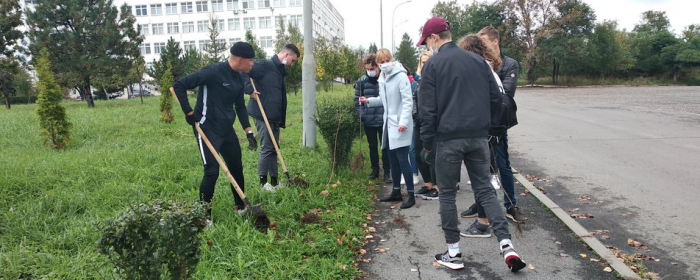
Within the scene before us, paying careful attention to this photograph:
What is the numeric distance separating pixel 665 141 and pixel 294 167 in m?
7.63

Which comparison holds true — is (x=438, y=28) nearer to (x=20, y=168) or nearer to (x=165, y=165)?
(x=165, y=165)

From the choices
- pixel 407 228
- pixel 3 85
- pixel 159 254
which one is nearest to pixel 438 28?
pixel 407 228

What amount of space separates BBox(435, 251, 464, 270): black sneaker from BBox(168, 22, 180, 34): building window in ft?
238

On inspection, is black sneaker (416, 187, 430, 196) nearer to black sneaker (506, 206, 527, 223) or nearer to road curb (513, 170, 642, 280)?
black sneaker (506, 206, 527, 223)

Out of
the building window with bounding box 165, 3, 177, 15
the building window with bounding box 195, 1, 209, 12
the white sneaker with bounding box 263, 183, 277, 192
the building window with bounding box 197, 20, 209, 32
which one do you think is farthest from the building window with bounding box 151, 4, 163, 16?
the white sneaker with bounding box 263, 183, 277, 192

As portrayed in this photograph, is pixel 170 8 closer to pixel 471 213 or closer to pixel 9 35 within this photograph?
pixel 9 35

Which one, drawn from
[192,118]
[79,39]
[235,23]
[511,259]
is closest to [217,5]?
[235,23]

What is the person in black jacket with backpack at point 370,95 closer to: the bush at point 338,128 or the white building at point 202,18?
the bush at point 338,128

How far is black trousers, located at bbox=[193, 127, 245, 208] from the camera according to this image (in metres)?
4.37

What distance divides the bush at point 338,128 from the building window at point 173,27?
6901 cm

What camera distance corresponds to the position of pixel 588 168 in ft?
23.8

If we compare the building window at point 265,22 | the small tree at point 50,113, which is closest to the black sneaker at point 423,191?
the small tree at point 50,113

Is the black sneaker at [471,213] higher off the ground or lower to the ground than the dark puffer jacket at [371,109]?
lower

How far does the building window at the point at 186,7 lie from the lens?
222 feet
